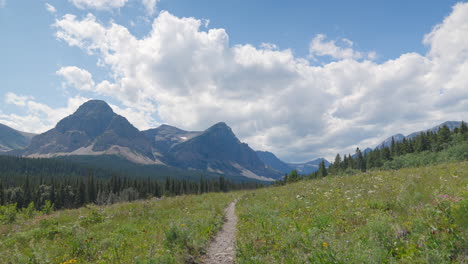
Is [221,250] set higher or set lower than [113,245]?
lower

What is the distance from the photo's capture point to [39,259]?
24.3 ft

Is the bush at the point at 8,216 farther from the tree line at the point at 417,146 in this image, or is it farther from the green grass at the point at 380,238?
the tree line at the point at 417,146

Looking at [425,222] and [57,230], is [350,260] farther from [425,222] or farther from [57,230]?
[57,230]

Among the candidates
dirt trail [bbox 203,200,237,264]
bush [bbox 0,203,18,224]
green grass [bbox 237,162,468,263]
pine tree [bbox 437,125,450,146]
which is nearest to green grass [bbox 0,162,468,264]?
green grass [bbox 237,162,468,263]

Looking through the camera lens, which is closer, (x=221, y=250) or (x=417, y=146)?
(x=221, y=250)

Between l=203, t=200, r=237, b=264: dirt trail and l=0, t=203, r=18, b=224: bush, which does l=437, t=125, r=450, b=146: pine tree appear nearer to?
l=203, t=200, r=237, b=264: dirt trail

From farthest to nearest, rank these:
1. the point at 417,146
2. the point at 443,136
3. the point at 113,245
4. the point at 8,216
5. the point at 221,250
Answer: the point at 417,146 → the point at 443,136 → the point at 8,216 → the point at 221,250 → the point at 113,245

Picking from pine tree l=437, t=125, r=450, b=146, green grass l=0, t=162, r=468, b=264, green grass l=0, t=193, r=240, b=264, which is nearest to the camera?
green grass l=0, t=162, r=468, b=264

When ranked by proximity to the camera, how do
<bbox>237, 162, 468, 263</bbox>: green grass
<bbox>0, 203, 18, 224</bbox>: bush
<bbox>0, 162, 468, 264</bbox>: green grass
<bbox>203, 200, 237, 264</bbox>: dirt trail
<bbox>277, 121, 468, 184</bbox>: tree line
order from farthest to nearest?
<bbox>277, 121, 468, 184</bbox>: tree line
<bbox>0, 203, 18, 224</bbox>: bush
<bbox>203, 200, 237, 264</bbox>: dirt trail
<bbox>0, 162, 468, 264</bbox>: green grass
<bbox>237, 162, 468, 263</bbox>: green grass

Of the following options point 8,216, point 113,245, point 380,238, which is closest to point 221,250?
point 113,245

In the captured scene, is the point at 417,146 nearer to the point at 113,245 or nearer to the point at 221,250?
the point at 221,250

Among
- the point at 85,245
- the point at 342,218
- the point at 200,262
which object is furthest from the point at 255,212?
the point at 85,245

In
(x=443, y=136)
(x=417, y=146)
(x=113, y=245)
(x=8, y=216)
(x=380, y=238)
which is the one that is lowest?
(x=8, y=216)

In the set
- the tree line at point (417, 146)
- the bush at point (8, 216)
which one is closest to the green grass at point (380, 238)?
the bush at point (8, 216)
